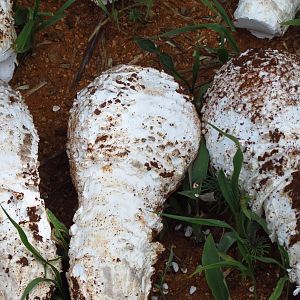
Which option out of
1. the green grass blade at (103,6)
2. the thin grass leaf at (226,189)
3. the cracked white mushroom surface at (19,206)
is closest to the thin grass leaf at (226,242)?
the thin grass leaf at (226,189)

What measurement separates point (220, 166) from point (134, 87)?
0.39 metres

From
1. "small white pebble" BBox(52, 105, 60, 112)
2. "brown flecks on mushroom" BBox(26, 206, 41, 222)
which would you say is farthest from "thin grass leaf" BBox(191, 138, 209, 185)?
"small white pebble" BBox(52, 105, 60, 112)

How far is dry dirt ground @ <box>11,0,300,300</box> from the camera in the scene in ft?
9.11

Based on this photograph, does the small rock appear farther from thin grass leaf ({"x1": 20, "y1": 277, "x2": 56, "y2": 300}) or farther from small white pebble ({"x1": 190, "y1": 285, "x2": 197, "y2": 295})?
thin grass leaf ({"x1": 20, "y1": 277, "x2": 56, "y2": 300})

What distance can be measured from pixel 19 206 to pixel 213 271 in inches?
25.4

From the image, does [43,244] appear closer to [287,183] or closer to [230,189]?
[230,189]

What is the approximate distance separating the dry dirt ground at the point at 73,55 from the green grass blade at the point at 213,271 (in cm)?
71

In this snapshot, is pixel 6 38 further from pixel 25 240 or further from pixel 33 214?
pixel 25 240

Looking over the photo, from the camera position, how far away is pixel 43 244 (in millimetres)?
2285

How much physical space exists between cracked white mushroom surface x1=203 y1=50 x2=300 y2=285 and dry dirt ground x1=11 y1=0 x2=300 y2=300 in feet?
1.35

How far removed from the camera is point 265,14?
280 centimetres

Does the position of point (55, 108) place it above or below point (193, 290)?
above

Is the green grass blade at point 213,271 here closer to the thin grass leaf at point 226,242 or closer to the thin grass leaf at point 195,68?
the thin grass leaf at point 226,242

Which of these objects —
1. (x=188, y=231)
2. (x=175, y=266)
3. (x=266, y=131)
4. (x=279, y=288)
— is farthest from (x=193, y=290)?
(x=266, y=131)
